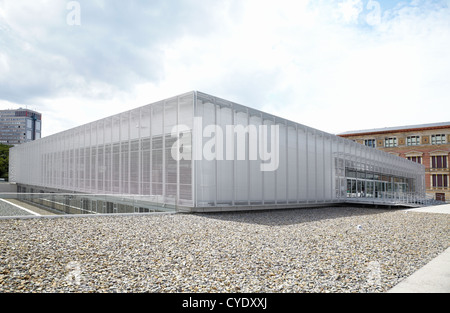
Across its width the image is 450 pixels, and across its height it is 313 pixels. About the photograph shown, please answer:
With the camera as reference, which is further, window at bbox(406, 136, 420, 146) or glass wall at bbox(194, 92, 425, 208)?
window at bbox(406, 136, 420, 146)

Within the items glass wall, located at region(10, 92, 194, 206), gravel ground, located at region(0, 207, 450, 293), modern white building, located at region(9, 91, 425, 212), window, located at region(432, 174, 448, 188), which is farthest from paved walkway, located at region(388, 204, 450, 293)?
window, located at region(432, 174, 448, 188)

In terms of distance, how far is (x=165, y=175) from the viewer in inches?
718

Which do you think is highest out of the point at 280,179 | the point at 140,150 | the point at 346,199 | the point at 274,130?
the point at 274,130

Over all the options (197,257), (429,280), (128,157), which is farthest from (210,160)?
(429,280)

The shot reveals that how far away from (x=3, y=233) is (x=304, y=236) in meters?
9.56

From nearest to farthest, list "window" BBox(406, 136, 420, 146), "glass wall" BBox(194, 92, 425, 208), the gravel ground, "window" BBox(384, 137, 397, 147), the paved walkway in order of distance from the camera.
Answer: the paved walkway < the gravel ground < "glass wall" BBox(194, 92, 425, 208) < "window" BBox(406, 136, 420, 146) < "window" BBox(384, 137, 397, 147)

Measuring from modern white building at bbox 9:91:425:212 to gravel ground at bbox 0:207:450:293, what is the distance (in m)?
5.74

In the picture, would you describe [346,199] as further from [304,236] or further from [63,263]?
[63,263]

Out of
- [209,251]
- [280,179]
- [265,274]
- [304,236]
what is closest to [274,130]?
[280,179]

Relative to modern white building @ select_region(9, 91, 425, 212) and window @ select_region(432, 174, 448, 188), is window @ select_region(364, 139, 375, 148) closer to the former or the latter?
window @ select_region(432, 174, 448, 188)

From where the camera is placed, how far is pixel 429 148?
56.8 metres

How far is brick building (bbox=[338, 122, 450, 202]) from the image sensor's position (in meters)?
55.0

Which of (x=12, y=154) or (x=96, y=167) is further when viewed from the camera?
(x=12, y=154)

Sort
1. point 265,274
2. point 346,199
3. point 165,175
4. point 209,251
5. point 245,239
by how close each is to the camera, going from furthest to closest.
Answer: point 346,199, point 165,175, point 245,239, point 209,251, point 265,274
